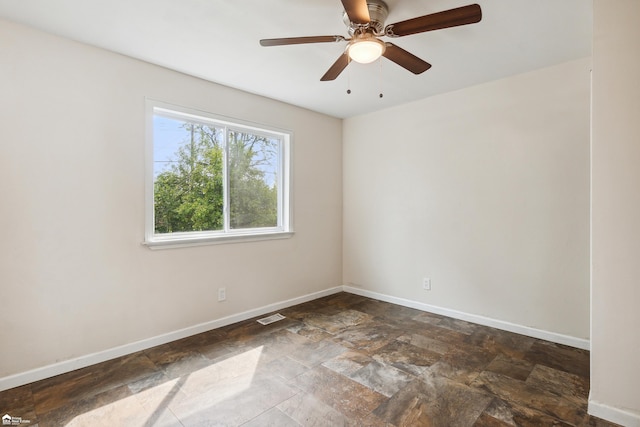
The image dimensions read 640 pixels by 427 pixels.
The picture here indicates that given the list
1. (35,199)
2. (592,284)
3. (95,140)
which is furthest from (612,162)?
(35,199)

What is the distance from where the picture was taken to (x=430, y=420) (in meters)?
1.82

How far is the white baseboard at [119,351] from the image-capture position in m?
2.15

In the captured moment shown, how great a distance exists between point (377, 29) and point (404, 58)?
25 cm

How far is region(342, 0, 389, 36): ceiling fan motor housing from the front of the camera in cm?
188

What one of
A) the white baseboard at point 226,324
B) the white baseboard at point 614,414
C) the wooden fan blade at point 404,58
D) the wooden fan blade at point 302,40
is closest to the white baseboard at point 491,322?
the white baseboard at point 226,324

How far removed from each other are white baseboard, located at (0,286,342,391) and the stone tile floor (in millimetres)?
54

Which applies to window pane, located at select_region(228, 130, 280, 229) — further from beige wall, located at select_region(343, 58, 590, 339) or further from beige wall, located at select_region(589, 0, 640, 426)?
beige wall, located at select_region(589, 0, 640, 426)

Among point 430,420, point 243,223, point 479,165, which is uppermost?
point 479,165

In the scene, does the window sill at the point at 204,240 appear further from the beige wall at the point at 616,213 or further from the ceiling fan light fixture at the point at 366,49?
the beige wall at the point at 616,213

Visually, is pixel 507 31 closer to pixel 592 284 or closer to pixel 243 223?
pixel 592 284

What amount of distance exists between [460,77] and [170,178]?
2909 millimetres

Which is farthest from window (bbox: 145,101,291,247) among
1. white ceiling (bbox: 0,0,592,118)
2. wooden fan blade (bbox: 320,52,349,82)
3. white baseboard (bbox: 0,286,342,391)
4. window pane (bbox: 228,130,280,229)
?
wooden fan blade (bbox: 320,52,349,82)

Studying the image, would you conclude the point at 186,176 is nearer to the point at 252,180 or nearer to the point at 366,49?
the point at 252,180

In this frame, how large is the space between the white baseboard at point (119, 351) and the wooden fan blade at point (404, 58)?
280cm
